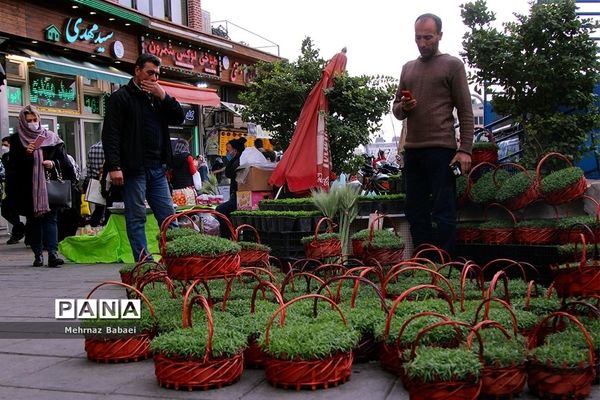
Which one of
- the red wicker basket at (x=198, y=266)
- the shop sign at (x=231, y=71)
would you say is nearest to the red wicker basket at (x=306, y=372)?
the red wicker basket at (x=198, y=266)

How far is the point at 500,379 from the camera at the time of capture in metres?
2.64

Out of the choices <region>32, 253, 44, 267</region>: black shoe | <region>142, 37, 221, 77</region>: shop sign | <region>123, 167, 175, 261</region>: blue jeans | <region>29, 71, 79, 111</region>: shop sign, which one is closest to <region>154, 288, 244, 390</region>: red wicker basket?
<region>123, 167, 175, 261</region>: blue jeans

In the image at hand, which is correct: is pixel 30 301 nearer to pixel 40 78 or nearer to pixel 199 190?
pixel 199 190

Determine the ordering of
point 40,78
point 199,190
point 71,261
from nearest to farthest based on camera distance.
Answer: point 71,261 → point 199,190 → point 40,78

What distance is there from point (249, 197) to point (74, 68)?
6984mm

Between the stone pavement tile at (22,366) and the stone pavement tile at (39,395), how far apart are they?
5.0 inches

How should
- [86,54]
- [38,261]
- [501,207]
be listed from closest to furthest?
[501,207] < [38,261] < [86,54]

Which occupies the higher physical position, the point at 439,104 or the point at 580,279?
the point at 439,104

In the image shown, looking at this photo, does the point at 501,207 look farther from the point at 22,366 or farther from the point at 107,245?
the point at 107,245

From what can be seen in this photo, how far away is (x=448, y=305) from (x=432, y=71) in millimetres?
2380

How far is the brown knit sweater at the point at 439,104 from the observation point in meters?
5.16

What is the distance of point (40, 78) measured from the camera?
45.6 feet

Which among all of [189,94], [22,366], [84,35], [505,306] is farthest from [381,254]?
[84,35]

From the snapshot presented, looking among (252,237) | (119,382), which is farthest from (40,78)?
(119,382)
